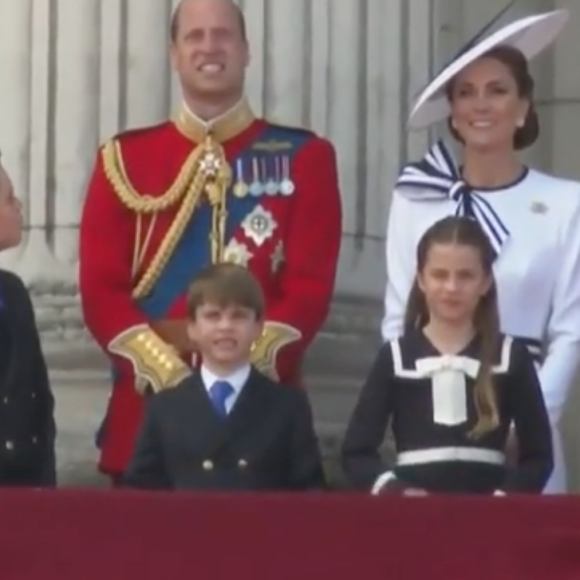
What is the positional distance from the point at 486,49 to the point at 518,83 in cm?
10

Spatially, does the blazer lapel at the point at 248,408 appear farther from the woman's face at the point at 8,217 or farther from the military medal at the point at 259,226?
the woman's face at the point at 8,217

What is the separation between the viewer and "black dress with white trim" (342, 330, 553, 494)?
19.4ft

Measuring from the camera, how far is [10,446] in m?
6.07

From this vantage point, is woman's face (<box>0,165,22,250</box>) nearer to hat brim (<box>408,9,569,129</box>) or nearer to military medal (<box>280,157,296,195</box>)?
military medal (<box>280,157,296,195</box>)

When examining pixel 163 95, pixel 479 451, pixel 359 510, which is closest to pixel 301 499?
pixel 359 510

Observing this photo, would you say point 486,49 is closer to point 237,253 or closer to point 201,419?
point 237,253

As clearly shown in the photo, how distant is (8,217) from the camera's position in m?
6.18

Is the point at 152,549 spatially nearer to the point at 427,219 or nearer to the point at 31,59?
the point at 427,219

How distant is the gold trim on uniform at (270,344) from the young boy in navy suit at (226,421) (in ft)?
0.62

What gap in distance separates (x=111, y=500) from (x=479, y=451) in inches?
42.6

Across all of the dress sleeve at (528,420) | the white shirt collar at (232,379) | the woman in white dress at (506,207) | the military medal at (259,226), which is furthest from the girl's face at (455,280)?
the military medal at (259,226)

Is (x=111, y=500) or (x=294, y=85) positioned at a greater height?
(x=294, y=85)

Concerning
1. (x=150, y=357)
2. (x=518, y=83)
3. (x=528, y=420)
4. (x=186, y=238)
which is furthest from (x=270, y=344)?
(x=518, y=83)

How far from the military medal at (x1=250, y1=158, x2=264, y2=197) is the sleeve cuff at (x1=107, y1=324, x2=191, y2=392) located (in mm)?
384
